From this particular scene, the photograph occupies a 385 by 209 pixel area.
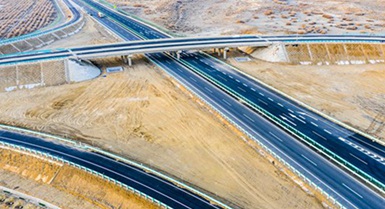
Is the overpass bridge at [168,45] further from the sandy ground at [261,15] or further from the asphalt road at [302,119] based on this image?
the sandy ground at [261,15]

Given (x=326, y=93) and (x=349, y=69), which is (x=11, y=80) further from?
(x=349, y=69)

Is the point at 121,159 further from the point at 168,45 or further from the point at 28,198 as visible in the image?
the point at 168,45

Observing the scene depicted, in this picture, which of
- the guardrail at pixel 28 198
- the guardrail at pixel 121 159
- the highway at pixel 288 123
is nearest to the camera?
the guardrail at pixel 121 159

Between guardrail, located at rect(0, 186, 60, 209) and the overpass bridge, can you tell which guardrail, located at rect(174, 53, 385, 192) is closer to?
the overpass bridge

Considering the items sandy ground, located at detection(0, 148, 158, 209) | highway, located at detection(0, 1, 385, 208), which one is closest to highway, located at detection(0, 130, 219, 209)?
sandy ground, located at detection(0, 148, 158, 209)

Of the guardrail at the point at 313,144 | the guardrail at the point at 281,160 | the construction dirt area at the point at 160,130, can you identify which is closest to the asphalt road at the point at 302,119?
the guardrail at the point at 313,144

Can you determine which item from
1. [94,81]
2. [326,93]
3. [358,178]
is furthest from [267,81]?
[94,81]
